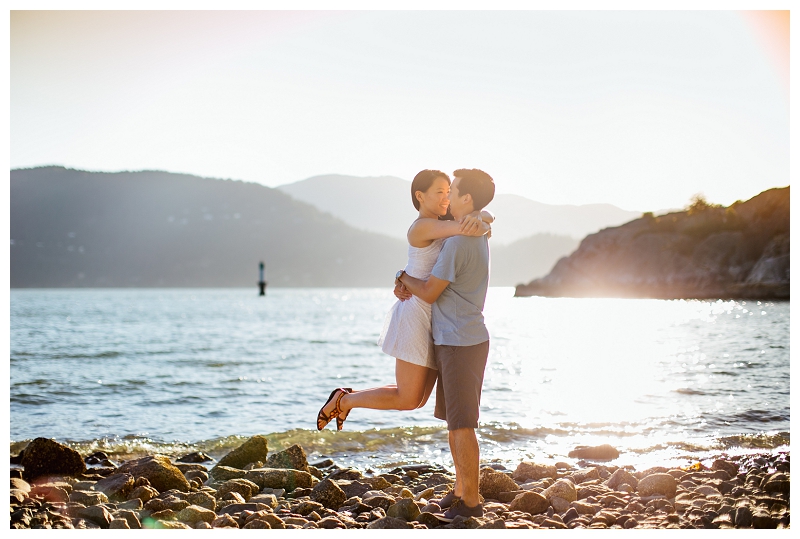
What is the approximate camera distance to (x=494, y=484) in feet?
19.0

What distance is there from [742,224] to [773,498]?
7763cm

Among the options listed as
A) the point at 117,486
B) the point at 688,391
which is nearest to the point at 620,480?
the point at 117,486

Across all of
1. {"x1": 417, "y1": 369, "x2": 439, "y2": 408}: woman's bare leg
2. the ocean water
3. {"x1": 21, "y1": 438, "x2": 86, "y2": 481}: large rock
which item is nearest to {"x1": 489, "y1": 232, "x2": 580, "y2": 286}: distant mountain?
the ocean water

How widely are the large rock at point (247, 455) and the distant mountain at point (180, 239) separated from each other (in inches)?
5150

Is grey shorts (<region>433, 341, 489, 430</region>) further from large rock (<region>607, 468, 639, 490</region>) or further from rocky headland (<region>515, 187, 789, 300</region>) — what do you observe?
rocky headland (<region>515, 187, 789, 300</region>)

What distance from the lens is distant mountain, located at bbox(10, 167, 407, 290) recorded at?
13950 cm

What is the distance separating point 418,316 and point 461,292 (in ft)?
1.10

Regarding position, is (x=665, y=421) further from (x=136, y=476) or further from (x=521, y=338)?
(x=521, y=338)

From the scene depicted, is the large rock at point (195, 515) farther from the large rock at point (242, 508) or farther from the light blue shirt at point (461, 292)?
the light blue shirt at point (461, 292)

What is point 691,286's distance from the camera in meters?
73.4

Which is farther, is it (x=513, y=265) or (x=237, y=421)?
(x=513, y=265)

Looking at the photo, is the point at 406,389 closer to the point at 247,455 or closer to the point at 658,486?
the point at 658,486

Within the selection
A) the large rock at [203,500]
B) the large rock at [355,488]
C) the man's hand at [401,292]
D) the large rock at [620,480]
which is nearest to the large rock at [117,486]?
the large rock at [203,500]
